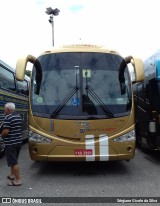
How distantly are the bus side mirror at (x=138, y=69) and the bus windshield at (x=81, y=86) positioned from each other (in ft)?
0.82

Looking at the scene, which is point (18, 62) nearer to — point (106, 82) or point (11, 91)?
point (106, 82)

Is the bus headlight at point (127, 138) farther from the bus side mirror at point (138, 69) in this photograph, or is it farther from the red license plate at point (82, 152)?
the bus side mirror at point (138, 69)

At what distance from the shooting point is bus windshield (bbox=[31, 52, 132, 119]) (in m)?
9.17

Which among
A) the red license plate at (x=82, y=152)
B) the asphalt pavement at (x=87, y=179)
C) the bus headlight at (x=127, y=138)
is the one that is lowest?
the asphalt pavement at (x=87, y=179)

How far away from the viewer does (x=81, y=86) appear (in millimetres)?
9383

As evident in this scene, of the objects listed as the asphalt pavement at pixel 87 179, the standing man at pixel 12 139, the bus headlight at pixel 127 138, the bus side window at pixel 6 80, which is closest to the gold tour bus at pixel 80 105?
the bus headlight at pixel 127 138

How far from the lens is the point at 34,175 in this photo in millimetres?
Answer: 9352

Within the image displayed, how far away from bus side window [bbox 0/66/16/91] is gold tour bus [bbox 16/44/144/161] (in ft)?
10.5

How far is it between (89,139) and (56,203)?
2.58 metres

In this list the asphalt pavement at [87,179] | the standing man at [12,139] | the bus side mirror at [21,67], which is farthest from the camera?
the bus side mirror at [21,67]

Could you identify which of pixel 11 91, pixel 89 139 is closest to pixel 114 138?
pixel 89 139

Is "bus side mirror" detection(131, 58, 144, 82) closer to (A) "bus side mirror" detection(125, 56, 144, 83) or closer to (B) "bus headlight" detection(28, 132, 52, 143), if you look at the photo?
(A) "bus side mirror" detection(125, 56, 144, 83)

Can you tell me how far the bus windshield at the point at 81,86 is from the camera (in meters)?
9.17

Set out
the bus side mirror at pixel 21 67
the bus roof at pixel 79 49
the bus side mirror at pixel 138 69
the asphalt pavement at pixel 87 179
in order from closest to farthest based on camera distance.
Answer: the asphalt pavement at pixel 87 179
the bus side mirror at pixel 21 67
the bus side mirror at pixel 138 69
the bus roof at pixel 79 49
